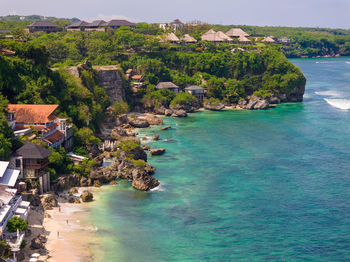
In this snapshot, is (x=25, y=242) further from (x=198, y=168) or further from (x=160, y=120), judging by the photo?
(x=160, y=120)

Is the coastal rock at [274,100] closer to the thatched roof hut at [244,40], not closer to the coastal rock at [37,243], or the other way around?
the thatched roof hut at [244,40]

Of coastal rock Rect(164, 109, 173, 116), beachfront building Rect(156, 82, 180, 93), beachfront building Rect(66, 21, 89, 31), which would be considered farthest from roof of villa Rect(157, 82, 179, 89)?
beachfront building Rect(66, 21, 89, 31)

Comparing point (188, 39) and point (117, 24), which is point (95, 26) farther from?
point (188, 39)

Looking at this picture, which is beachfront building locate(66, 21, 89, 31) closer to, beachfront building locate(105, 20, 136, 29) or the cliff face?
beachfront building locate(105, 20, 136, 29)

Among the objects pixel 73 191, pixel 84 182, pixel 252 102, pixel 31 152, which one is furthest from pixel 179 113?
pixel 31 152

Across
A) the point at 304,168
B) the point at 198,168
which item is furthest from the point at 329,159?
the point at 198,168
